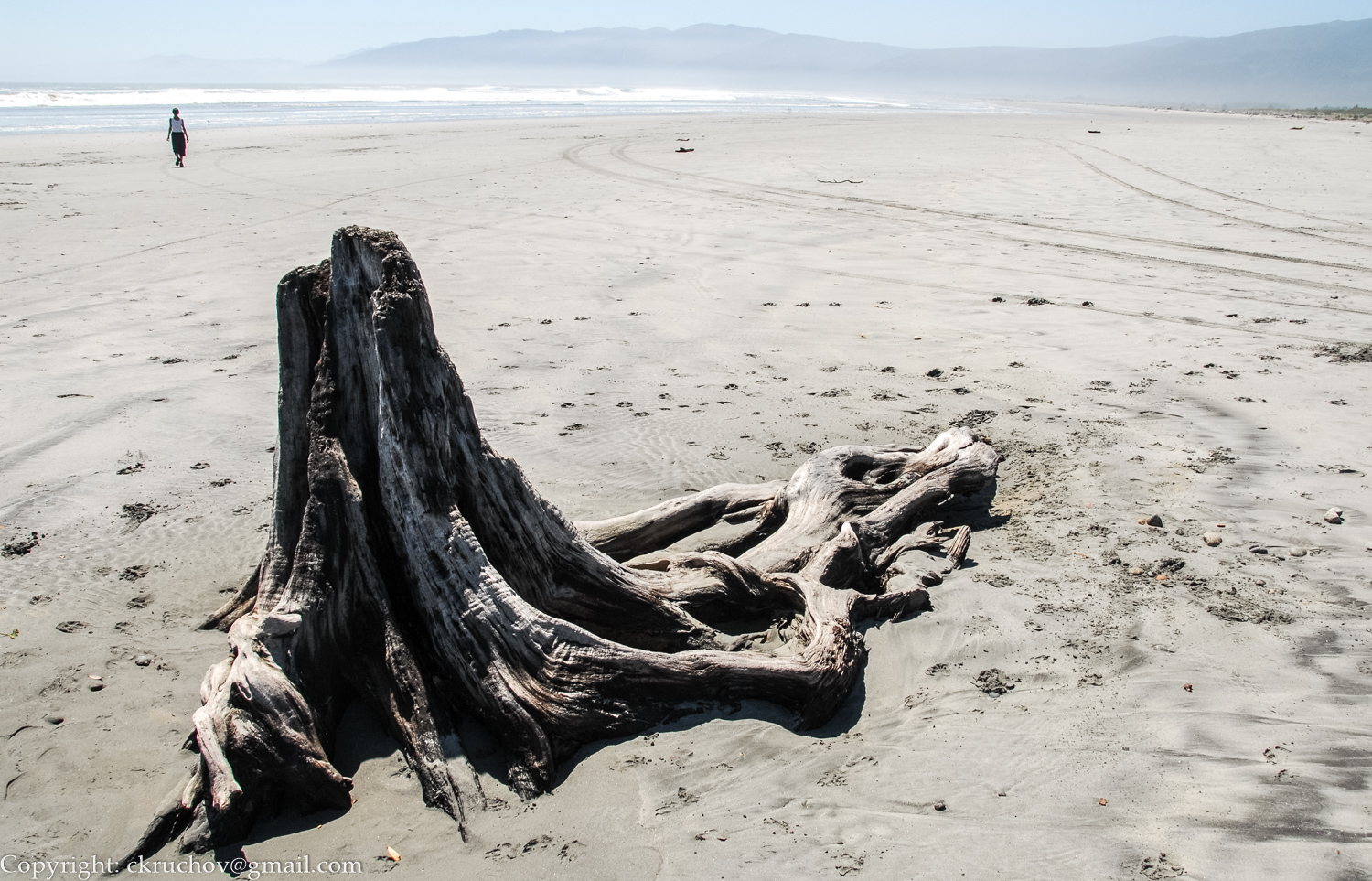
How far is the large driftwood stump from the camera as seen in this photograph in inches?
118

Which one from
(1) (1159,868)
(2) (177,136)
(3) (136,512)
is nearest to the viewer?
(1) (1159,868)

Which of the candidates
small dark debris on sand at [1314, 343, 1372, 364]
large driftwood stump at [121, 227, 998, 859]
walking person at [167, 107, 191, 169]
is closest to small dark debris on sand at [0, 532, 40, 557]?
large driftwood stump at [121, 227, 998, 859]

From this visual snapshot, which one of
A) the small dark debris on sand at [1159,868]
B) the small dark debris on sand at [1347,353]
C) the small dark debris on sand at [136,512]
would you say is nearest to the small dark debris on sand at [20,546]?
the small dark debris on sand at [136,512]

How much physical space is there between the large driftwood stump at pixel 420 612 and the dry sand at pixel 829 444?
0.14 metres

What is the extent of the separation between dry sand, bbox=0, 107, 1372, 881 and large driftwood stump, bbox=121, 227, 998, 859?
145 millimetres

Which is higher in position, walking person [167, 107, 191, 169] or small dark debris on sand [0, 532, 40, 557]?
walking person [167, 107, 191, 169]

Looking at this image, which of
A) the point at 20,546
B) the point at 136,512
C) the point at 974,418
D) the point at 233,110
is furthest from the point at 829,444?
the point at 233,110

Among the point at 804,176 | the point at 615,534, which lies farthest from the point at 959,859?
the point at 804,176

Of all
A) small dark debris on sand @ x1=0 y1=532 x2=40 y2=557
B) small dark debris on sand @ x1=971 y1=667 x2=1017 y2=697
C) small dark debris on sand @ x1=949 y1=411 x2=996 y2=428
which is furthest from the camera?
small dark debris on sand @ x1=949 y1=411 x2=996 y2=428

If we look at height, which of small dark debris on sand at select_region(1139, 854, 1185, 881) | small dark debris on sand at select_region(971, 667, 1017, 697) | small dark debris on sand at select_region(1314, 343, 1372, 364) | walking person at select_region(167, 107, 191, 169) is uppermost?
walking person at select_region(167, 107, 191, 169)

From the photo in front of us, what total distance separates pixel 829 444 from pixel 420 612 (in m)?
3.21

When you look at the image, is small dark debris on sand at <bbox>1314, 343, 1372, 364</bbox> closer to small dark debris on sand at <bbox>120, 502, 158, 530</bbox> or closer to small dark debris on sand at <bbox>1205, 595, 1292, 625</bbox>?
small dark debris on sand at <bbox>1205, 595, 1292, 625</bbox>

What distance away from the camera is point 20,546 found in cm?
452

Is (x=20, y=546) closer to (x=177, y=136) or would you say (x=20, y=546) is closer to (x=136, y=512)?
(x=136, y=512)
